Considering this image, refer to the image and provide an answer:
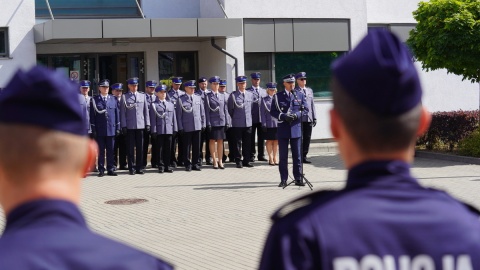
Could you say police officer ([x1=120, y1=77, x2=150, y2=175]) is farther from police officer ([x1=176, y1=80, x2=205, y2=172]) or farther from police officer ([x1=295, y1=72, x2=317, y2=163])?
police officer ([x1=295, y1=72, x2=317, y2=163])

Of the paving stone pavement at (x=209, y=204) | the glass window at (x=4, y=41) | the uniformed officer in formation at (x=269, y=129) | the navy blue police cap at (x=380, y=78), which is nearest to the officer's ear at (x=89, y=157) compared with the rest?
the navy blue police cap at (x=380, y=78)

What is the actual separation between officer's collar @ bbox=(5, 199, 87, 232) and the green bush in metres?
18.8

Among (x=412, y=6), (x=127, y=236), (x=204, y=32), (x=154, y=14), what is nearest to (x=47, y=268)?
(x=127, y=236)

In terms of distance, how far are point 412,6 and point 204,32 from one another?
273 inches

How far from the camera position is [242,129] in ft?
71.1

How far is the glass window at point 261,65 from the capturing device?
2502 cm

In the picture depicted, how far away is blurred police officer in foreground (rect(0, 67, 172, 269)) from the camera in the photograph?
7.96 feet

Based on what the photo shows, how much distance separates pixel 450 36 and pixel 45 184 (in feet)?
59.7

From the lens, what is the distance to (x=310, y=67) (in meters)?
25.8

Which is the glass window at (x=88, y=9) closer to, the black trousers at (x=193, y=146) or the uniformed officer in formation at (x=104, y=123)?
the uniformed officer in formation at (x=104, y=123)

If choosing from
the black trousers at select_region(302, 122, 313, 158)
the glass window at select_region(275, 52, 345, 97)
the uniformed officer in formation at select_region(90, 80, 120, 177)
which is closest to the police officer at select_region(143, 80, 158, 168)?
the uniformed officer in formation at select_region(90, 80, 120, 177)

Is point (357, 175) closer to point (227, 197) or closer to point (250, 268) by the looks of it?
point (250, 268)

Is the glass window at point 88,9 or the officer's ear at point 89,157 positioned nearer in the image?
the officer's ear at point 89,157

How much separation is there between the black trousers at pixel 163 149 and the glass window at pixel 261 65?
15.5ft
